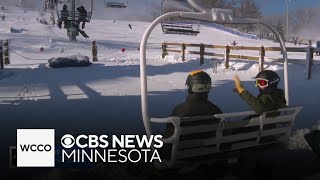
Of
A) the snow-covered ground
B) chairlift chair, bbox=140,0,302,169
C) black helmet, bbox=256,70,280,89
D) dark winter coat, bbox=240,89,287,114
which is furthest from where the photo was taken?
the snow-covered ground

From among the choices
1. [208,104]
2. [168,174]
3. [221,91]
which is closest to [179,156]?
[168,174]

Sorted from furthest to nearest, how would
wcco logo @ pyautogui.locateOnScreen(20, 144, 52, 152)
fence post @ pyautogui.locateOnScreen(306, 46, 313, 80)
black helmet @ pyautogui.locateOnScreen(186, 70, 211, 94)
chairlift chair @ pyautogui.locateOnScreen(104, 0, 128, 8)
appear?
chairlift chair @ pyautogui.locateOnScreen(104, 0, 128, 8), fence post @ pyautogui.locateOnScreen(306, 46, 313, 80), black helmet @ pyautogui.locateOnScreen(186, 70, 211, 94), wcco logo @ pyautogui.locateOnScreen(20, 144, 52, 152)

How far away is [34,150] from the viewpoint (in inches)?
166

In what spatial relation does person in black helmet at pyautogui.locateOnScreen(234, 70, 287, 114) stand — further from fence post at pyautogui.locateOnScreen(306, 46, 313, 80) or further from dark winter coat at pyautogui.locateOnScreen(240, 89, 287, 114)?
fence post at pyautogui.locateOnScreen(306, 46, 313, 80)

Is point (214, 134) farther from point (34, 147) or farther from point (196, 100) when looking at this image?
point (34, 147)

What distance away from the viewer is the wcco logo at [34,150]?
4.22 metres

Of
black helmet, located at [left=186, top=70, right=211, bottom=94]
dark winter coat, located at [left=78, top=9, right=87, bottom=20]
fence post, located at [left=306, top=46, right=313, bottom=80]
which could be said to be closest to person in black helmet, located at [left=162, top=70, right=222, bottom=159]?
black helmet, located at [left=186, top=70, right=211, bottom=94]

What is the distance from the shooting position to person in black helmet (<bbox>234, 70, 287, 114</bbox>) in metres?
5.10

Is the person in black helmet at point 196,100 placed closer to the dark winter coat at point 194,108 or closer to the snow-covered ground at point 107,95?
the dark winter coat at point 194,108

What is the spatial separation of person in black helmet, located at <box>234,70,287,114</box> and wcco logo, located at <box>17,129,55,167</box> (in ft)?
8.17

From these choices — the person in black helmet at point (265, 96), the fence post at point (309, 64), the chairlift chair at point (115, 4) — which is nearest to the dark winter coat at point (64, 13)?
the chairlift chair at point (115, 4)

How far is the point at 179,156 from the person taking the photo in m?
4.39

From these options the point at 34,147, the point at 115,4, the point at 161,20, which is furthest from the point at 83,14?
the point at 34,147

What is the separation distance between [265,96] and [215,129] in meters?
1.14
